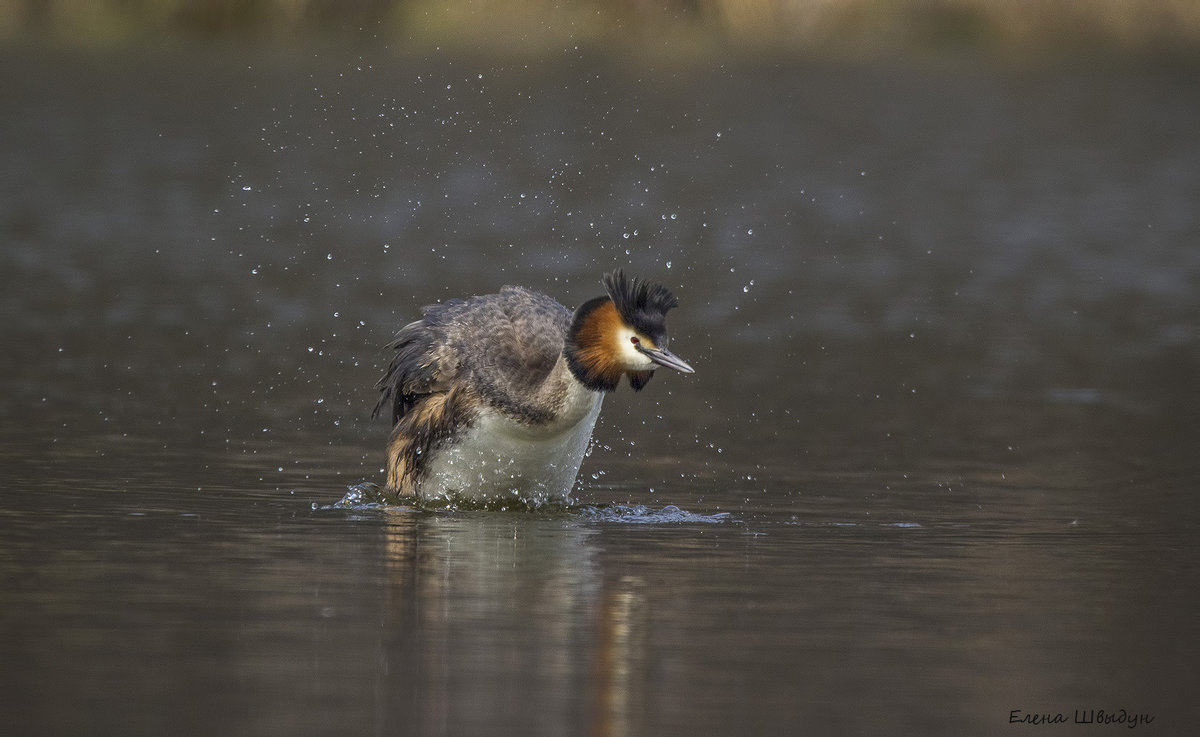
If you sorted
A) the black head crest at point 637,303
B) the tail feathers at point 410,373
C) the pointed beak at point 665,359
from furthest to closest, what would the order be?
the tail feathers at point 410,373 → the black head crest at point 637,303 → the pointed beak at point 665,359

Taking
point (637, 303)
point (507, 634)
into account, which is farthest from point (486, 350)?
point (507, 634)

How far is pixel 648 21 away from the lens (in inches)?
1873

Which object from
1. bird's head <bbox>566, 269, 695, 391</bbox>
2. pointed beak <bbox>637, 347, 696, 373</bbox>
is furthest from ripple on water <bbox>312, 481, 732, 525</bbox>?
pointed beak <bbox>637, 347, 696, 373</bbox>

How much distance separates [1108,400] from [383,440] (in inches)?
220

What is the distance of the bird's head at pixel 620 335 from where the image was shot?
1118 centimetres

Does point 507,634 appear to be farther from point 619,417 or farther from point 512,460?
point 619,417

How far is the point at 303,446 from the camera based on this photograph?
14039 mm

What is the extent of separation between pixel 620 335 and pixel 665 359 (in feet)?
1.02

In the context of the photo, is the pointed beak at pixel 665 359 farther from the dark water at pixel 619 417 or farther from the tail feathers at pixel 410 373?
the tail feathers at pixel 410 373

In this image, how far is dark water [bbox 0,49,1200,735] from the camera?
800 centimetres

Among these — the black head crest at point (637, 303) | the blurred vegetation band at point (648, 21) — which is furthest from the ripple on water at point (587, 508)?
the blurred vegetation band at point (648, 21)

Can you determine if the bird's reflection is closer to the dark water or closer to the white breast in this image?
the dark water

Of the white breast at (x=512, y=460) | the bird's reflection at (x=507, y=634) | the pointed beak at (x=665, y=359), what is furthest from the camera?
the white breast at (x=512, y=460)

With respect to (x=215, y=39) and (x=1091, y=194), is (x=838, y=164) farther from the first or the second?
(x=215, y=39)
